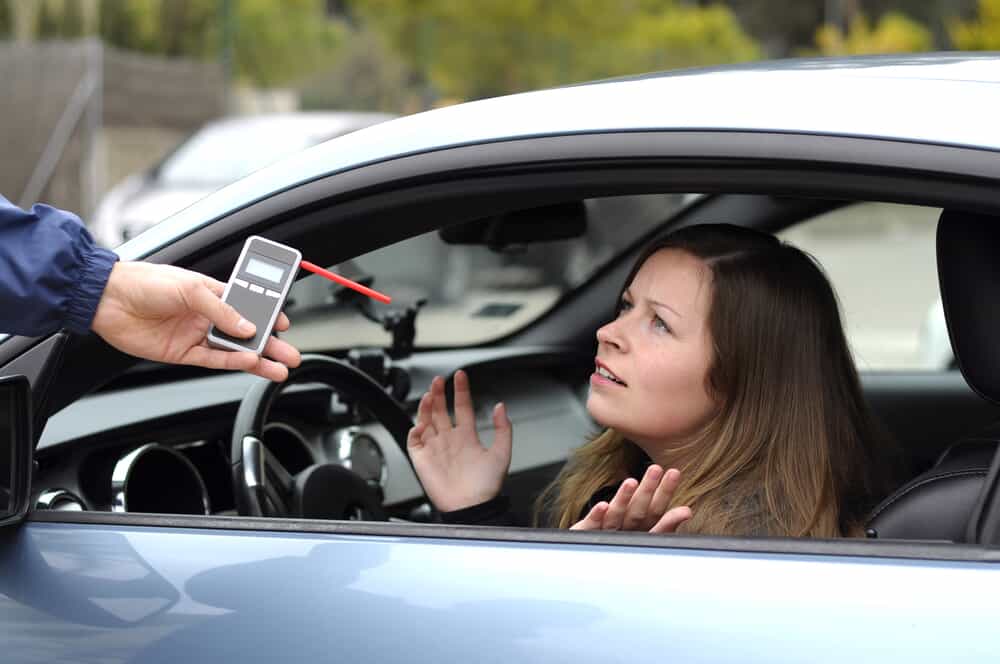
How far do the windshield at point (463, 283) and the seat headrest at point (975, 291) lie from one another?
2.59 feet

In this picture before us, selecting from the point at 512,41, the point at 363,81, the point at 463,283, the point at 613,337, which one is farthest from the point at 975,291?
the point at 512,41

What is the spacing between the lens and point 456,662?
1.39 meters

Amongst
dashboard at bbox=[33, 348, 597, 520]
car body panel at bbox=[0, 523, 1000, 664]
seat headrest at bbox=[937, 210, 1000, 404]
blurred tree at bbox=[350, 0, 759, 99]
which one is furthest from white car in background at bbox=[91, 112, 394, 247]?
blurred tree at bbox=[350, 0, 759, 99]

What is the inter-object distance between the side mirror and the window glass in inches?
45.2

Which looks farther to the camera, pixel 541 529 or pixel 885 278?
pixel 885 278

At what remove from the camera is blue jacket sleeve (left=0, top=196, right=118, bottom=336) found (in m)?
1.54

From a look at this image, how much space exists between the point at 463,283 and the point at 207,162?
7.61 feet

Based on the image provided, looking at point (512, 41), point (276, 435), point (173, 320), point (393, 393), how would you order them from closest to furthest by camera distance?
point (173, 320) → point (276, 435) → point (393, 393) → point (512, 41)

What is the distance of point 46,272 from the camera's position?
1.55 m

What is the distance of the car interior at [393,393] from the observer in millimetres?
1619

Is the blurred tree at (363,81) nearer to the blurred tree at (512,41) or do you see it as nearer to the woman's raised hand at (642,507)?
the blurred tree at (512,41)

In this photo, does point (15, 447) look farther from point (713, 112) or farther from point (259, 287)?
point (713, 112)

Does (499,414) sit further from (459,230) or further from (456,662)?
(456,662)

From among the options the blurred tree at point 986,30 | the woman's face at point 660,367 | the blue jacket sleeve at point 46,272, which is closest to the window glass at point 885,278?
the woman's face at point 660,367
